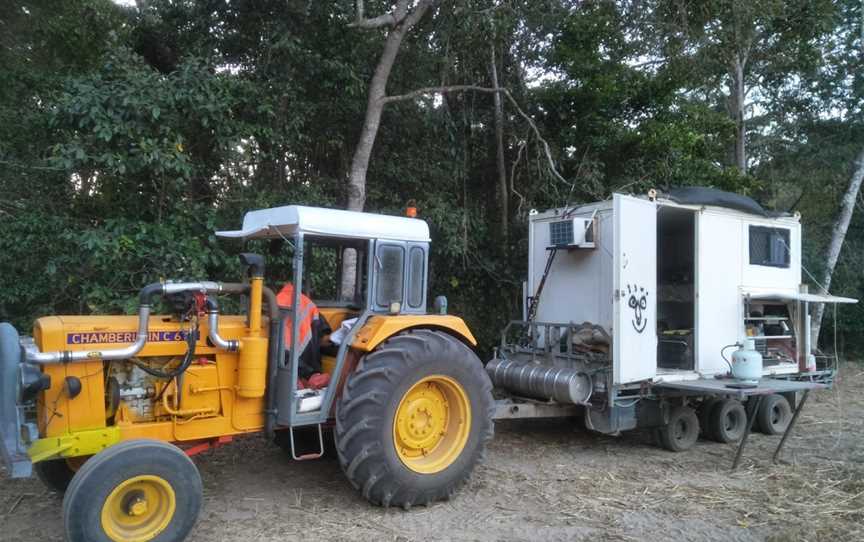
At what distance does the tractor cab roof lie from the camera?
4.78m

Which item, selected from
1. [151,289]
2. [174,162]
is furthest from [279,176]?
[151,289]

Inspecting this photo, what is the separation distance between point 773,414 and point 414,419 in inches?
212

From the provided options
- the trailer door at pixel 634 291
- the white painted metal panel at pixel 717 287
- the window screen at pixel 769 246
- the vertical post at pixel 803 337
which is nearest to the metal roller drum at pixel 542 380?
the trailer door at pixel 634 291

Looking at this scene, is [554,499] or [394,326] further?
[554,499]

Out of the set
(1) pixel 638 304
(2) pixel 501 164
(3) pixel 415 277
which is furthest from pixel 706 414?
(2) pixel 501 164

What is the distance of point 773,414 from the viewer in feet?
26.9

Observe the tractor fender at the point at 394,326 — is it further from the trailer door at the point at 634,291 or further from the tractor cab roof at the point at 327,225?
the trailer door at the point at 634,291

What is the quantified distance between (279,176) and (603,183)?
502 cm

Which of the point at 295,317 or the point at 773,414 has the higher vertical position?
the point at 295,317

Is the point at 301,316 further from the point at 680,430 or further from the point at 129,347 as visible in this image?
the point at 680,430

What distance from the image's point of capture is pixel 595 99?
404 inches

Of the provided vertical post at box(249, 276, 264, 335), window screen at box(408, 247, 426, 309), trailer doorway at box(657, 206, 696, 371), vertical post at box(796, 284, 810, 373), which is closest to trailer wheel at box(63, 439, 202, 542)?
vertical post at box(249, 276, 264, 335)

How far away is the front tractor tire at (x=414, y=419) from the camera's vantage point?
468 centimetres

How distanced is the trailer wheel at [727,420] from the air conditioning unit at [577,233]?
2.49m
